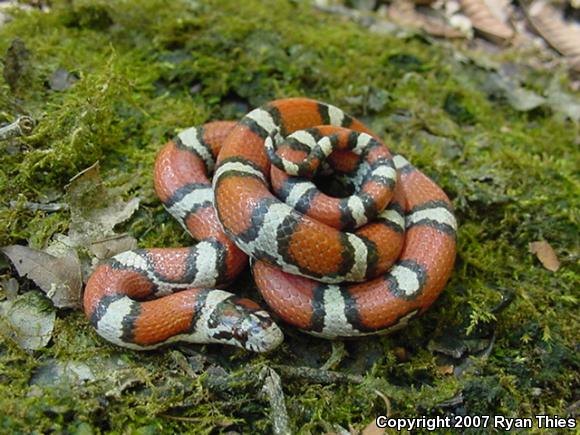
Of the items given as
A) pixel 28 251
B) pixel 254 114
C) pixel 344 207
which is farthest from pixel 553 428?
pixel 28 251

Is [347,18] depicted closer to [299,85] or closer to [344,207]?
[299,85]

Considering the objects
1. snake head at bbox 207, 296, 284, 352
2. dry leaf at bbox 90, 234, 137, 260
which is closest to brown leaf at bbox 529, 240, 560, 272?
snake head at bbox 207, 296, 284, 352

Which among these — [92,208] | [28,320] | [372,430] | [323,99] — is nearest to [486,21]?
[323,99]

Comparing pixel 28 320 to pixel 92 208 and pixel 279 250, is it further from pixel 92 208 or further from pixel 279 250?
pixel 279 250

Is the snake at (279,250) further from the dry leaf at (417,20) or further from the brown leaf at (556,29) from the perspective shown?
the brown leaf at (556,29)

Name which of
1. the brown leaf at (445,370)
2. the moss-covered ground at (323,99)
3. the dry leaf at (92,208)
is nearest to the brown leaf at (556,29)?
the moss-covered ground at (323,99)

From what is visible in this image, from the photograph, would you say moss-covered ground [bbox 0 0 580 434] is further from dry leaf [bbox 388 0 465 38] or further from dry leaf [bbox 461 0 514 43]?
dry leaf [bbox 461 0 514 43]
